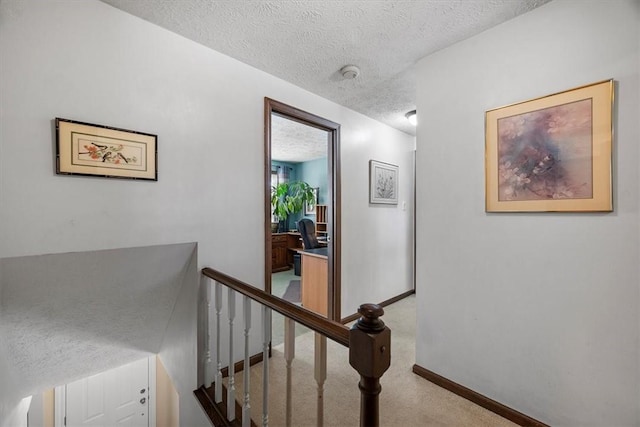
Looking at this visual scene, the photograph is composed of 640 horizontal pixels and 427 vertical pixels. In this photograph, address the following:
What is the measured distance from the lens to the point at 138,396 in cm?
306

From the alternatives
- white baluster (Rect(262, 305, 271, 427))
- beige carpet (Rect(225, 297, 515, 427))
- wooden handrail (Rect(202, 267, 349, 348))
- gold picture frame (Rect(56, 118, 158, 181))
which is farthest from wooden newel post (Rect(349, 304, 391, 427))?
gold picture frame (Rect(56, 118, 158, 181))

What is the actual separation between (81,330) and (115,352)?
0.47m

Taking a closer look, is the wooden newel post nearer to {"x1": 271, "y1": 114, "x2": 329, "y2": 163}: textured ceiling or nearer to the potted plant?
{"x1": 271, "y1": 114, "x2": 329, "y2": 163}: textured ceiling

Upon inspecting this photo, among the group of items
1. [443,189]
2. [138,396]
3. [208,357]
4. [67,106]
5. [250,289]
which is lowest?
[138,396]

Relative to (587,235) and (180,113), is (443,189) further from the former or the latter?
(180,113)

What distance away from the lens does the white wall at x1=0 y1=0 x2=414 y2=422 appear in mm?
1289

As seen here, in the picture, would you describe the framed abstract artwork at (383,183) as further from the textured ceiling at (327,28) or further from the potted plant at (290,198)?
the potted plant at (290,198)

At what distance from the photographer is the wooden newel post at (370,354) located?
2.59 ft

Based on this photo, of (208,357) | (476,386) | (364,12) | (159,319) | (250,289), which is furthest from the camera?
(159,319)

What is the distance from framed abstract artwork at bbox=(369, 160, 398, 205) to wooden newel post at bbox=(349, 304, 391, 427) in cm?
253

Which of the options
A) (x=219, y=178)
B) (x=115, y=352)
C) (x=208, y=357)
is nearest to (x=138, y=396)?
(x=115, y=352)

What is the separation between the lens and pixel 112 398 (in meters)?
2.93

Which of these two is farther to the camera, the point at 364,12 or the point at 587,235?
the point at 364,12

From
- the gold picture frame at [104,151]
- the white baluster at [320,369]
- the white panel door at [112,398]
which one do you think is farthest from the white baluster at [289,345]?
the white panel door at [112,398]
